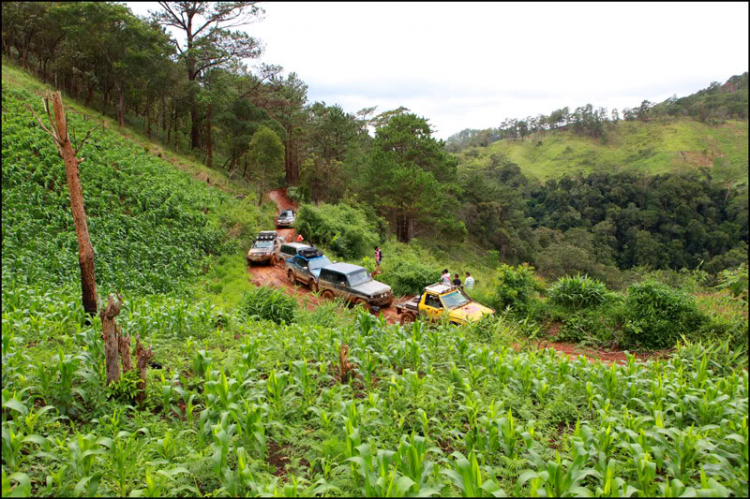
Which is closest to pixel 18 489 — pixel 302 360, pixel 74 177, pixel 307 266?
pixel 302 360

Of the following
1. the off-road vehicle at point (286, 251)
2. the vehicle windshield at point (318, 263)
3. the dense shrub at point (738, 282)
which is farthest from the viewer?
the off-road vehicle at point (286, 251)

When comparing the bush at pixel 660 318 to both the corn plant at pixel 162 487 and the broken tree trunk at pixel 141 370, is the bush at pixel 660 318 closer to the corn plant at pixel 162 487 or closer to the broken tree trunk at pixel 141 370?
the corn plant at pixel 162 487

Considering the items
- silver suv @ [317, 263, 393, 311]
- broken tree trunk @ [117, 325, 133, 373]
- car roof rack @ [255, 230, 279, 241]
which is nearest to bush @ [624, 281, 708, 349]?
silver suv @ [317, 263, 393, 311]

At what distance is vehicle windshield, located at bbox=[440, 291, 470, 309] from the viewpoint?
11.3 metres

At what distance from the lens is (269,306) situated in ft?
35.3

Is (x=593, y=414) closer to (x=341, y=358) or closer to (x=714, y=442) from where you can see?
(x=714, y=442)

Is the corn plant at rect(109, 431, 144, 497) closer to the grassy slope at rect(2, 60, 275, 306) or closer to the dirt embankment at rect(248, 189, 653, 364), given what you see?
the dirt embankment at rect(248, 189, 653, 364)

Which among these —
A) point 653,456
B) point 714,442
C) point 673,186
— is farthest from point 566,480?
point 673,186

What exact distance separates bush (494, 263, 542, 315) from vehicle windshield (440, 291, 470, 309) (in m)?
1.67

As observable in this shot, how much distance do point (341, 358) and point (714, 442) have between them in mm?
4504

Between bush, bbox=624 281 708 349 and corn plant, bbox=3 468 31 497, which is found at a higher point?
corn plant, bbox=3 468 31 497

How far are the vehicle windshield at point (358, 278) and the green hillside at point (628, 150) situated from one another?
47.7 meters

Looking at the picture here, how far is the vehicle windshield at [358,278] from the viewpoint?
13.9 metres

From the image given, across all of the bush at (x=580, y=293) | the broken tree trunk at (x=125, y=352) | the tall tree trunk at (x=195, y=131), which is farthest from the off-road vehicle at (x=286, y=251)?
the tall tree trunk at (x=195, y=131)
